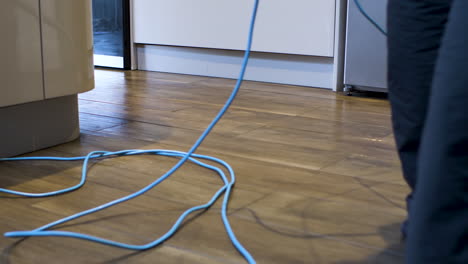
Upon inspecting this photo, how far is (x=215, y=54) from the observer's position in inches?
122

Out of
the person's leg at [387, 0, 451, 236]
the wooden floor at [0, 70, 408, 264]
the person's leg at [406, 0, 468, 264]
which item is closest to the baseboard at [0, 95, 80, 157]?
the wooden floor at [0, 70, 408, 264]

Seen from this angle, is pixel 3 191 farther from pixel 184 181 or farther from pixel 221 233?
pixel 221 233

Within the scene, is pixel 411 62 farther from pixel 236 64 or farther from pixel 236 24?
pixel 236 64

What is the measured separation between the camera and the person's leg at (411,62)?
0.79m

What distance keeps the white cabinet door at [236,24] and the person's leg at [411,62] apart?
1.77 m

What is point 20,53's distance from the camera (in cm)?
144

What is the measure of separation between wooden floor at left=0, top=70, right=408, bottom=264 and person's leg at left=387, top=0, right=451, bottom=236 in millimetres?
215

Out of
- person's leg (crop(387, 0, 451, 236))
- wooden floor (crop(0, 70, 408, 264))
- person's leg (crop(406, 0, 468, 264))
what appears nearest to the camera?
person's leg (crop(406, 0, 468, 264))

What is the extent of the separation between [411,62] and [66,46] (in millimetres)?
1037

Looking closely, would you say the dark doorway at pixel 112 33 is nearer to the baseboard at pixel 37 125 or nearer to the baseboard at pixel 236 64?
the baseboard at pixel 236 64

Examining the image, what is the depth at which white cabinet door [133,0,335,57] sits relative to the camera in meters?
2.64

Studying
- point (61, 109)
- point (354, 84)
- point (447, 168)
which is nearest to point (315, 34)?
point (354, 84)

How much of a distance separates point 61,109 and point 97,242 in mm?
778

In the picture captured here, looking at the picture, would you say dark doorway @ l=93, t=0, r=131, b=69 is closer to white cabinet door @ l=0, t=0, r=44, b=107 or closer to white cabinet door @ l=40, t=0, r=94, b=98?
white cabinet door @ l=40, t=0, r=94, b=98
